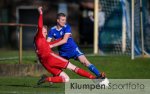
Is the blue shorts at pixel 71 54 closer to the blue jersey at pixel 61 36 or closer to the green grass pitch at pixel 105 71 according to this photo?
the blue jersey at pixel 61 36

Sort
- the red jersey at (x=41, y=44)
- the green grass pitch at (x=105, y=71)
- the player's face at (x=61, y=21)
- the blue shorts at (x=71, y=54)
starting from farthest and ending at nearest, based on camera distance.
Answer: the blue shorts at (x=71, y=54) → the player's face at (x=61, y=21) → the green grass pitch at (x=105, y=71) → the red jersey at (x=41, y=44)

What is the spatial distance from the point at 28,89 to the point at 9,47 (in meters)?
27.4

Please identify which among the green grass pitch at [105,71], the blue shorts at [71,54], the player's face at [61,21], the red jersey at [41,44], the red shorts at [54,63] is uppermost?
the player's face at [61,21]

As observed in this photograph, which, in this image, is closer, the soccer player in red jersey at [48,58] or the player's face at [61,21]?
the soccer player in red jersey at [48,58]

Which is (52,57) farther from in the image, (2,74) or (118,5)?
(118,5)

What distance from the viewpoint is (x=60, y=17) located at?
1460 cm

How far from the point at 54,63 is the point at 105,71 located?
550cm

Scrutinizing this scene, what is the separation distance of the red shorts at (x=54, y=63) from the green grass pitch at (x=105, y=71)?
0.46 metres

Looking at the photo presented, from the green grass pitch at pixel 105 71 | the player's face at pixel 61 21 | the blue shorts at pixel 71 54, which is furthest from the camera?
the blue shorts at pixel 71 54

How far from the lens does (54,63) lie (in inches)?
552

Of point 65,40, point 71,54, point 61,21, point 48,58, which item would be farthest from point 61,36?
point 48,58

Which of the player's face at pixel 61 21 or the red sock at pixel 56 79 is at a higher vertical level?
the player's face at pixel 61 21

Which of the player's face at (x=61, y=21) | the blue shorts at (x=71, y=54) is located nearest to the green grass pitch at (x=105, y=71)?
the blue shorts at (x=71, y=54)

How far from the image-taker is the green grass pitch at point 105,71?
1413 cm
